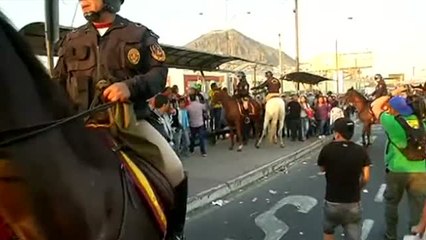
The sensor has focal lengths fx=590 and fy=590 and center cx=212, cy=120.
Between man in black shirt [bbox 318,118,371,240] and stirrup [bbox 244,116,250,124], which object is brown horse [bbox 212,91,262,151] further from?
man in black shirt [bbox 318,118,371,240]

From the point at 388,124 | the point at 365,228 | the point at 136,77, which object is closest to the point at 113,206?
the point at 136,77

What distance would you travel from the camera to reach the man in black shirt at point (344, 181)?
602 cm

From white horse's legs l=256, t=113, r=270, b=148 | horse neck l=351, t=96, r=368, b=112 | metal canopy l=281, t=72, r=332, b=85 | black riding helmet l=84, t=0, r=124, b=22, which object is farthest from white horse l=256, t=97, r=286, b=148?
black riding helmet l=84, t=0, r=124, b=22

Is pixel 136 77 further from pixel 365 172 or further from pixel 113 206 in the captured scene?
pixel 365 172

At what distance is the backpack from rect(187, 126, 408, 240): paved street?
125 centimetres

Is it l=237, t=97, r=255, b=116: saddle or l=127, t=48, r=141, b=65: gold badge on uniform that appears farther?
l=237, t=97, r=255, b=116: saddle

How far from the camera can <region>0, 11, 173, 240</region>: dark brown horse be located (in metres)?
2.32

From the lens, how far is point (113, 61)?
3451 mm

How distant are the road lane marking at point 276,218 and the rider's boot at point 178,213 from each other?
4233mm

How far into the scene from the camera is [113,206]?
283 centimetres

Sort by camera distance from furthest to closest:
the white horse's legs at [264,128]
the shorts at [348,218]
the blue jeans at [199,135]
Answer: the white horse's legs at [264,128] → the blue jeans at [199,135] → the shorts at [348,218]

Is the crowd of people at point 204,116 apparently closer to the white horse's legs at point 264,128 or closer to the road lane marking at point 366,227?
the white horse's legs at point 264,128

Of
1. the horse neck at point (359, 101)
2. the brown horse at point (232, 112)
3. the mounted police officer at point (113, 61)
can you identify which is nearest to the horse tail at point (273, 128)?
the brown horse at point (232, 112)

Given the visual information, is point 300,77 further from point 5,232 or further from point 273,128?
point 5,232
